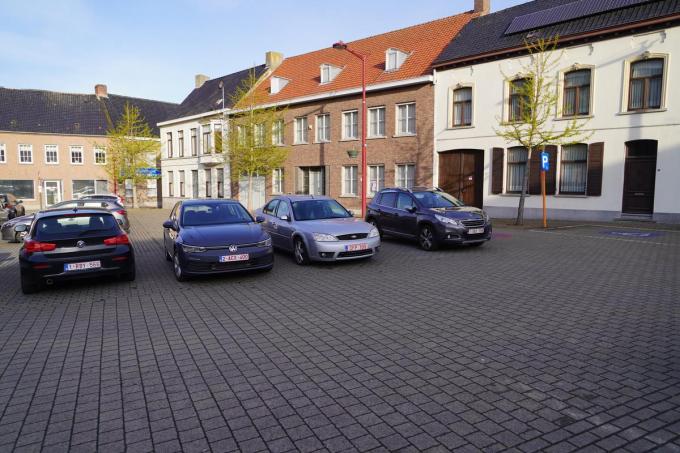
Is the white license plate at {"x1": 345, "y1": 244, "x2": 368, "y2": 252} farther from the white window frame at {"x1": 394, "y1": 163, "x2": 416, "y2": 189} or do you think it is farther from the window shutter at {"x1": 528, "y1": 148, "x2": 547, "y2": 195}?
the white window frame at {"x1": 394, "y1": 163, "x2": 416, "y2": 189}

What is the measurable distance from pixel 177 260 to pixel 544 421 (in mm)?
7219

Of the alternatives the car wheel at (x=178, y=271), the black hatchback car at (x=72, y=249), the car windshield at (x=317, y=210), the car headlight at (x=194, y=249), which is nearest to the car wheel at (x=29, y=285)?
the black hatchback car at (x=72, y=249)

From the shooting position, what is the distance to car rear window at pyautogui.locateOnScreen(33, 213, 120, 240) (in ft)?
26.1

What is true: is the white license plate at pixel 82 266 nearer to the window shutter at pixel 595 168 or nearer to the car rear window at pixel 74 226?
the car rear window at pixel 74 226

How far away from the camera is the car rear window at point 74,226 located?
795cm

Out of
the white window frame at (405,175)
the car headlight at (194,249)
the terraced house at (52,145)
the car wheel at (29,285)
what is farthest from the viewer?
the terraced house at (52,145)

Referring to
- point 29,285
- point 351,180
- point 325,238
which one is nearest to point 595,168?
point 351,180

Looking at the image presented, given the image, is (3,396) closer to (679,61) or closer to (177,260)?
(177,260)

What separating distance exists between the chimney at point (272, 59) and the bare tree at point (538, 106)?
20.5 metres

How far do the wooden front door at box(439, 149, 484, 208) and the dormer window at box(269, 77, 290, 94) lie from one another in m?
14.4

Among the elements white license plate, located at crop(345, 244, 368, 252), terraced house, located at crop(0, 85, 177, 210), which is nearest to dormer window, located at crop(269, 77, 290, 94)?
terraced house, located at crop(0, 85, 177, 210)

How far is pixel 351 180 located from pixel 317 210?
16.6 meters

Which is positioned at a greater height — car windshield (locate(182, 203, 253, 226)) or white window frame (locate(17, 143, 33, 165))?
white window frame (locate(17, 143, 33, 165))

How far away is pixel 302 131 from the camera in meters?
30.5
